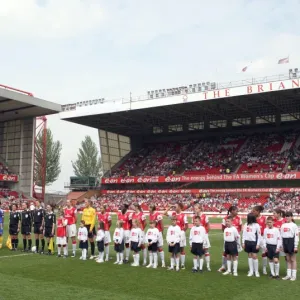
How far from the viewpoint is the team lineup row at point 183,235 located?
1088cm

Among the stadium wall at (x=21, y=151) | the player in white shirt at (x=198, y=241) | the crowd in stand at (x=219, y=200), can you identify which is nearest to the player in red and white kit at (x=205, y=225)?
the player in white shirt at (x=198, y=241)

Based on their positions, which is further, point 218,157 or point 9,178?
point 218,157

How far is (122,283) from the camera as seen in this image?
392 inches

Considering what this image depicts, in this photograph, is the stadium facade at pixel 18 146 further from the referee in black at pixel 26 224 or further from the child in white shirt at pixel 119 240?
the child in white shirt at pixel 119 240

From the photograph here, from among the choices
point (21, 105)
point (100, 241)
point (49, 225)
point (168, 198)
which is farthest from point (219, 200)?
point (100, 241)

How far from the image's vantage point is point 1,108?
48.7m

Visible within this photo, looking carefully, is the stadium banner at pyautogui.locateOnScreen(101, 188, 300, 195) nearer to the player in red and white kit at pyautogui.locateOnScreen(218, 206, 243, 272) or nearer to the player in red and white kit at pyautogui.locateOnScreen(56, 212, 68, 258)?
the player in red and white kit at pyautogui.locateOnScreen(218, 206, 243, 272)

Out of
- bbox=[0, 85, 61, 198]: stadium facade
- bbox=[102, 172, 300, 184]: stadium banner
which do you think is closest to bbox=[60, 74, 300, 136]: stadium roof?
bbox=[0, 85, 61, 198]: stadium facade

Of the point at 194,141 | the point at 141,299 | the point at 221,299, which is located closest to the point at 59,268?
the point at 141,299

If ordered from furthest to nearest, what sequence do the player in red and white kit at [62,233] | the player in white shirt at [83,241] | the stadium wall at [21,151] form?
the stadium wall at [21,151]
the player in red and white kit at [62,233]
the player in white shirt at [83,241]

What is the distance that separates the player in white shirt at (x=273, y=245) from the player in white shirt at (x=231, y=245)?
0.80 metres

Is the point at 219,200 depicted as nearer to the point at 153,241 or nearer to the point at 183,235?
the point at 183,235

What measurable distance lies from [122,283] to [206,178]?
38.3m

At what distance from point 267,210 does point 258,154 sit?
36.4ft
